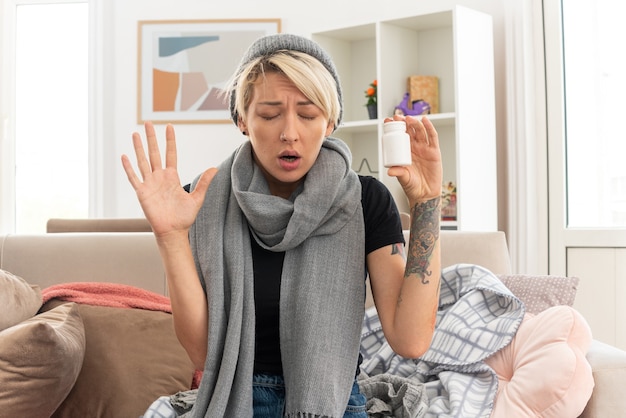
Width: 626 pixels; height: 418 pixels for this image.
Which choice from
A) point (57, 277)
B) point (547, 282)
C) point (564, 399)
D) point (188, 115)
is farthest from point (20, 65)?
point (564, 399)

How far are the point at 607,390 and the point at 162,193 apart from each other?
1.06 metres

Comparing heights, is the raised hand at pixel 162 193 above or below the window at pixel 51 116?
below

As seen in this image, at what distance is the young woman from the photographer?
1377 mm

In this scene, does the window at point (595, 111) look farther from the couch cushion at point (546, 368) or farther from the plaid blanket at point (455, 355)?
the couch cushion at point (546, 368)

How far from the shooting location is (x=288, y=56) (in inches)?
56.0

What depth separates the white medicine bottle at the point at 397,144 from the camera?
4.22ft

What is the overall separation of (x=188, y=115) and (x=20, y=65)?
125 centimetres

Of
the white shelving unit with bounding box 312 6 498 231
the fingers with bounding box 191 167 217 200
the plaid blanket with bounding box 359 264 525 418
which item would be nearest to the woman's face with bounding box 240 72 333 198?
the fingers with bounding box 191 167 217 200

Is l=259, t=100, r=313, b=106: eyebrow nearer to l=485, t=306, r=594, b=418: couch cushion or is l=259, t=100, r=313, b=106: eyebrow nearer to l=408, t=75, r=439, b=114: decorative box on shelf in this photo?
l=485, t=306, r=594, b=418: couch cushion

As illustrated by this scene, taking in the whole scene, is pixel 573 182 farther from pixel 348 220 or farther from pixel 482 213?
pixel 348 220

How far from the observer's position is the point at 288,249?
151cm

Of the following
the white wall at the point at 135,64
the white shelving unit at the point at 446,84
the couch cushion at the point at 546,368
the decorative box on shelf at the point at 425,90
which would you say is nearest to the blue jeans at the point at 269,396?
the couch cushion at the point at 546,368

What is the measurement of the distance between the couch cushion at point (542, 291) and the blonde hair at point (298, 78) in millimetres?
886

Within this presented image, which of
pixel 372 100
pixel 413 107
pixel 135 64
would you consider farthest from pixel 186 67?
pixel 413 107
